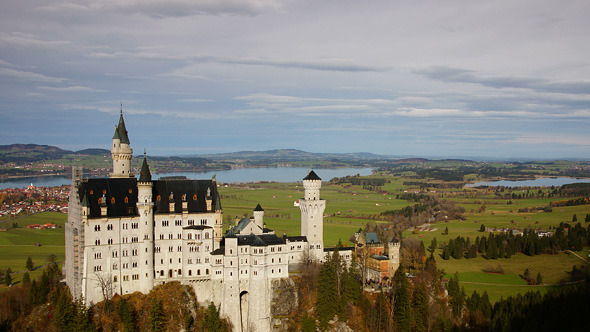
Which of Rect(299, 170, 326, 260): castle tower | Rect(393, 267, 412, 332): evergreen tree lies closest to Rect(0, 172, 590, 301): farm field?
Rect(393, 267, 412, 332): evergreen tree

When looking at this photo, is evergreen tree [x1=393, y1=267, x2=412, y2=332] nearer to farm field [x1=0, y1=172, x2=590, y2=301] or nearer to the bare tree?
farm field [x1=0, y1=172, x2=590, y2=301]

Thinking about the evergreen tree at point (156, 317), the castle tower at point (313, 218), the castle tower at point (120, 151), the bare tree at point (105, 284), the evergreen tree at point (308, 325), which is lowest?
the evergreen tree at point (308, 325)

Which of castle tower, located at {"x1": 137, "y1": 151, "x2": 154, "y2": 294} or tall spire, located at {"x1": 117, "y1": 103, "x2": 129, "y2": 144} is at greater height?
tall spire, located at {"x1": 117, "y1": 103, "x2": 129, "y2": 144}

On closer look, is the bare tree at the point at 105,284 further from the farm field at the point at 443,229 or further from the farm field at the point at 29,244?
the farm field at the point at 443,229

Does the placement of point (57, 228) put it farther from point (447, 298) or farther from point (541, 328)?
point (541, 328)

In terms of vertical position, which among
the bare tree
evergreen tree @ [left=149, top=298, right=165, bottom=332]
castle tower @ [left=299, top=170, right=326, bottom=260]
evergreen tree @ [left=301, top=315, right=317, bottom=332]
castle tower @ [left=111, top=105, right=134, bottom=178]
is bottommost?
evergreen tree @ [left=301, top=315, right=317, bottom=332]

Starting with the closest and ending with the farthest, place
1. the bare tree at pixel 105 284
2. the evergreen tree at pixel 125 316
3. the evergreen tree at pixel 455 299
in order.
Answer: the evergreen tree at pixel 125 316
the bare tree at pixel 105 284
the evergreen tree at pixel 455 299

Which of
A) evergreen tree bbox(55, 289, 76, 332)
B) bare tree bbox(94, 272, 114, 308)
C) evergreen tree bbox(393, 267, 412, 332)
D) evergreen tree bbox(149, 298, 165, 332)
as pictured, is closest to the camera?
evergreen tree bbox(55, 289, 76, 332)

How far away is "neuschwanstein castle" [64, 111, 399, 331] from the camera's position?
2370 inches

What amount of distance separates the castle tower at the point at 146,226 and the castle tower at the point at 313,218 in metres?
22.2

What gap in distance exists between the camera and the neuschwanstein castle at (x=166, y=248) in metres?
60.2

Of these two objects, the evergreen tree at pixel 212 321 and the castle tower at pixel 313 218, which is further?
the castle tower at pixel 313 218

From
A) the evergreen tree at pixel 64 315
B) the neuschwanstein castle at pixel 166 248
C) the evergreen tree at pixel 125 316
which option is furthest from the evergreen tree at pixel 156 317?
the evergreen tree at pixel 64 315

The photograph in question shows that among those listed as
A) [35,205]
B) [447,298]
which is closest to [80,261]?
[447,298]
